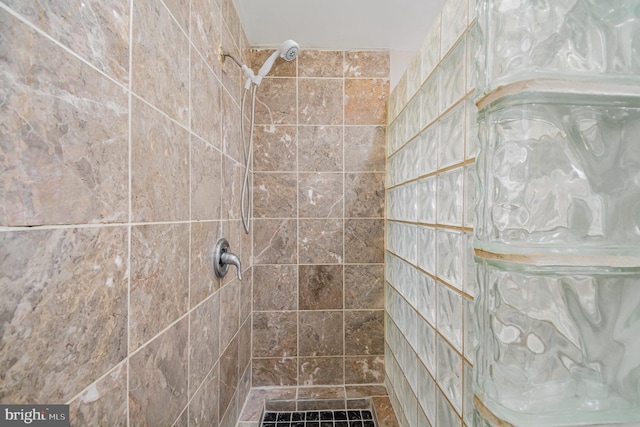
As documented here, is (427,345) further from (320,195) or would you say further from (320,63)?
(320,63)

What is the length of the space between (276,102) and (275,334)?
1303 mm

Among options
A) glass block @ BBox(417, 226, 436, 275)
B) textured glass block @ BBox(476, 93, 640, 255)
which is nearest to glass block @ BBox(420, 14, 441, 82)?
glass block @ BBox(417, 226, 436, 275)

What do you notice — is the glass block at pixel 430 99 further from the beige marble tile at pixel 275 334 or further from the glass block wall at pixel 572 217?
the beige marble tile at pixel 275 334

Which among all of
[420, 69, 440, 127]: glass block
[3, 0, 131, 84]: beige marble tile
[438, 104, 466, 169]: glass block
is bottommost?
[438, 104, 466, 169]: glass block

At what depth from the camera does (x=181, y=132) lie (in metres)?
0.82

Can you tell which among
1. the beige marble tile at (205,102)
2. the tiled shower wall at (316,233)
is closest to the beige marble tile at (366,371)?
the tiled shower wall at (316,233)

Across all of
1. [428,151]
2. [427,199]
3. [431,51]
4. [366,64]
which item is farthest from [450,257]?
[366,64]

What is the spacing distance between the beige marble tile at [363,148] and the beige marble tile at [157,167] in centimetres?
103

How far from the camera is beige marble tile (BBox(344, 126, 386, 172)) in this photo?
Result: 1.73m

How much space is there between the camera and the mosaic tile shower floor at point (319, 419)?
1.52 metres

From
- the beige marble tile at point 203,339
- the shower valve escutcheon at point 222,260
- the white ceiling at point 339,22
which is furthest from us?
the white ceiling at point 339,22

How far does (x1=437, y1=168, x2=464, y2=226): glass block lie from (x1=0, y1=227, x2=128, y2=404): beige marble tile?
0.75m

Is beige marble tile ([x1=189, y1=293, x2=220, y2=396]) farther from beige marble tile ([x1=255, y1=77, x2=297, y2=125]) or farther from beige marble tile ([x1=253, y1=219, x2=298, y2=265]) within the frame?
beige marble tile ([x1=255, y1=77, x2=297, y2=125])

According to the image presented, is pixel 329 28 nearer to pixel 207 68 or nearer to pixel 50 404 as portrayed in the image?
pixel 207 68
